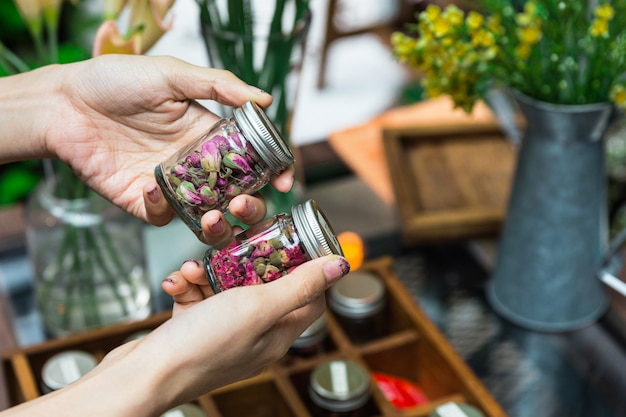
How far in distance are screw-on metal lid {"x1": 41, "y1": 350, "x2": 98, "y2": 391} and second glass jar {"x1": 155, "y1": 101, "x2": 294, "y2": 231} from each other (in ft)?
0.95

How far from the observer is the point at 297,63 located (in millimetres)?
1261

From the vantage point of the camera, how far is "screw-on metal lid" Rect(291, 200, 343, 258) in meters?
0.88

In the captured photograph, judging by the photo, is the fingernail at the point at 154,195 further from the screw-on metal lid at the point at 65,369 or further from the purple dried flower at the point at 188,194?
the screw-on metal lid at the point at 65,369

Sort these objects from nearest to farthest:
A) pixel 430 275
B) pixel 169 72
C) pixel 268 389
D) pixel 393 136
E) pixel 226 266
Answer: pixel 226 266 → pixel 169 72 → pixel 268 389 → pixel 430 275 → pixel 393 136

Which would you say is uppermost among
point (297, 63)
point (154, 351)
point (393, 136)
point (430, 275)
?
point (297, 63)

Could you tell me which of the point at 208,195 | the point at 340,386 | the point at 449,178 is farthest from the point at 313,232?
the point at 449,178

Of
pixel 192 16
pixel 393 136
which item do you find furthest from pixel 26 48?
pixel 393 136

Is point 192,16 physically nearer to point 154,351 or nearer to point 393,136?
point 393,136

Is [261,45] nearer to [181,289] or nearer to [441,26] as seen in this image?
[441,26]

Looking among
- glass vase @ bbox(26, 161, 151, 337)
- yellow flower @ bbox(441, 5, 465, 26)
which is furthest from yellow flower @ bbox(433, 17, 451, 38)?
glass vase @ bbox(26, 161, 151, 337)

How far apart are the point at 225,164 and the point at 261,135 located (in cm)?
5

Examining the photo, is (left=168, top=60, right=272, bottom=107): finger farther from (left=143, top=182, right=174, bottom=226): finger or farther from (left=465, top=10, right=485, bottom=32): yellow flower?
(left=465, top=10, right=485, bottom=32): yellow flower

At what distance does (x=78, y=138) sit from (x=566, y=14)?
0.62m

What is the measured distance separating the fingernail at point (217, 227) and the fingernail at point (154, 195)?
9 cm
